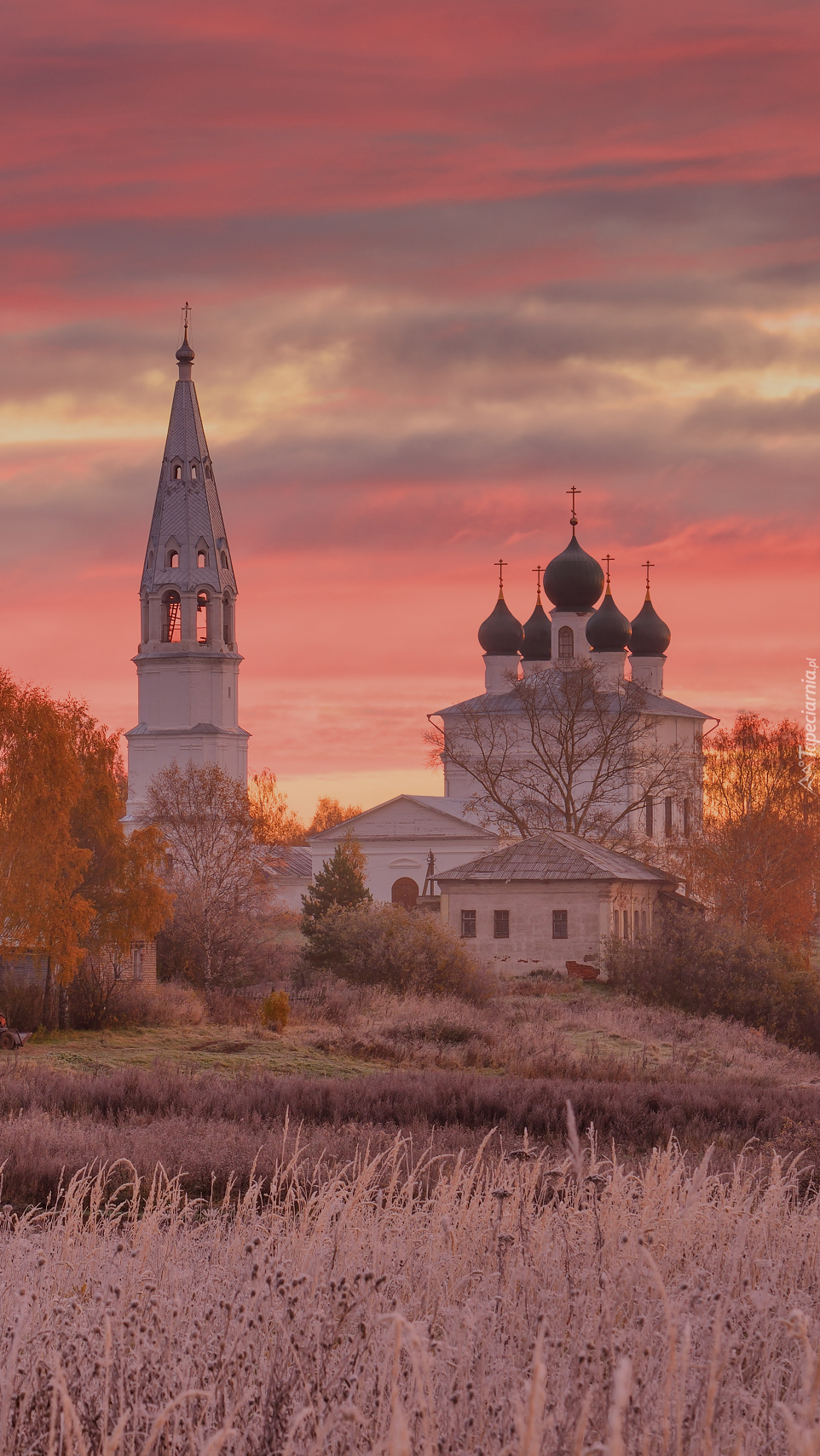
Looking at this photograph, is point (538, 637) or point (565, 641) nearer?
point (565, 641)

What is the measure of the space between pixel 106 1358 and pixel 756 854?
42148 mm

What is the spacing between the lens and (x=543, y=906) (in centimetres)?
3762

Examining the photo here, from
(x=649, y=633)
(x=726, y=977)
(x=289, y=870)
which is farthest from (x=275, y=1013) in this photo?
(x=649, y=633)

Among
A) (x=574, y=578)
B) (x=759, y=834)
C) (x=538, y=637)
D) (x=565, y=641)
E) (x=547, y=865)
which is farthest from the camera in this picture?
(x=538, y=637)

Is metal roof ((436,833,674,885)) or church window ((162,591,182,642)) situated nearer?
metal roof ((436,833,674,885))

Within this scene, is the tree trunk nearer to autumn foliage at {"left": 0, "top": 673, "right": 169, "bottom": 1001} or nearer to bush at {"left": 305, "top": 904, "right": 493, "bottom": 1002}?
autumn foliage at {"left": 0, "top": 673, "right": 169, "bottom": 1001}

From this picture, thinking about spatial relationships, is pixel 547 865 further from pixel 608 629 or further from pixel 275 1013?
pixel 608 629

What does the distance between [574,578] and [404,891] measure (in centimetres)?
1458

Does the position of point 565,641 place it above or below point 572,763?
above

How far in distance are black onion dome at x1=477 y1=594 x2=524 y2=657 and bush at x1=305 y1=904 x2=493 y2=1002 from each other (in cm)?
3099

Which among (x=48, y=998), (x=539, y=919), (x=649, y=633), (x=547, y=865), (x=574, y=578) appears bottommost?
(x=48, y=998)

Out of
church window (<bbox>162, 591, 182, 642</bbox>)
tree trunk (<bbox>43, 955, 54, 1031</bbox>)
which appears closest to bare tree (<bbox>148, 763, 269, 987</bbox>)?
tree trunk (<bbox>43, 955, 54, 1031</bbox>)

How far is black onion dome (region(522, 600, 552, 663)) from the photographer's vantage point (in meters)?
65.7

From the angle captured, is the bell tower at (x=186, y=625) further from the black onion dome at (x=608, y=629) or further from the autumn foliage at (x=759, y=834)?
the autumn foliage at (x=759, y=834)
